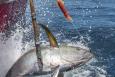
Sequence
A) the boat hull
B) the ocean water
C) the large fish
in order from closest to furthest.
Result: the large fish → the boat hull → the ocean water

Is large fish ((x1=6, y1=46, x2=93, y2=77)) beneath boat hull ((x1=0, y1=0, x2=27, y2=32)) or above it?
beneath

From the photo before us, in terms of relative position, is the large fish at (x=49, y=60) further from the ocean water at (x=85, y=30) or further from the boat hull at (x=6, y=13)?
the ocean water at (x=85, y=30)

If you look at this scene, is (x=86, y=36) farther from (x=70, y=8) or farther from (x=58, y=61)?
(x=58, y=61)

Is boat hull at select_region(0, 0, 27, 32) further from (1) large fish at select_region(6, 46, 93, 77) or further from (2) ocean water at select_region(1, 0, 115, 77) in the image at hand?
(1) large fish at select_region(6, 46, 93, 77)

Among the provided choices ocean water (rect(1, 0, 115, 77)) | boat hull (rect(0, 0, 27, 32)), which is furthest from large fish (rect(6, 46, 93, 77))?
ocean water (rect(1, 0, 115, 77))

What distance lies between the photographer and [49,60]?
20.2ft

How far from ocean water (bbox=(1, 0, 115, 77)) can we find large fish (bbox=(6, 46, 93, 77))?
5.02ft

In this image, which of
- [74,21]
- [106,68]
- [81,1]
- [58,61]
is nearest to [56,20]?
[74,21]

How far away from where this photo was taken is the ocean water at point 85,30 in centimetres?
1001

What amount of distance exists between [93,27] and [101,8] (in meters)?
3.97

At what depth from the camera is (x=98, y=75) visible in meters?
9.65

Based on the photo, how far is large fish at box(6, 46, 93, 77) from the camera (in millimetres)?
6129

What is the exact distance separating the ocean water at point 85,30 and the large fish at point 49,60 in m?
1.53

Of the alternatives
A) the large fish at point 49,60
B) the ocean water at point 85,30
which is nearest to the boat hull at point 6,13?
the ocean water at point 85,30
